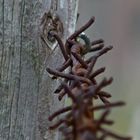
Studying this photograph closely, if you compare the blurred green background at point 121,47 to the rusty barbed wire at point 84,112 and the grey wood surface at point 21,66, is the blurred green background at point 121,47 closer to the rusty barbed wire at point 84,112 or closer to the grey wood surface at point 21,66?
the grey wood surface at point 21,66

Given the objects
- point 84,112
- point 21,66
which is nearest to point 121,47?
point 21,66

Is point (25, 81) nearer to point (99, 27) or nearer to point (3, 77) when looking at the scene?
point (3, 77)

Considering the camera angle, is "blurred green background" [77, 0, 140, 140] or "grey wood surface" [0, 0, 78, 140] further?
"blurred green background" [77, 0, 140, 140]

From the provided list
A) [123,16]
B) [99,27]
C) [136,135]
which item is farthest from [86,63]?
[123,16]

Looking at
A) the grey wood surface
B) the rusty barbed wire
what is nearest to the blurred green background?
the grey wood surface

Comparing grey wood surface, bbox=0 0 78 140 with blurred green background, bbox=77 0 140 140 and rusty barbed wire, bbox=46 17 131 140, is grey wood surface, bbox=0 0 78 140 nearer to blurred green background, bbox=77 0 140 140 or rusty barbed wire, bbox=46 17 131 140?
rusty barbed wire, bbox=46 17 131 140
